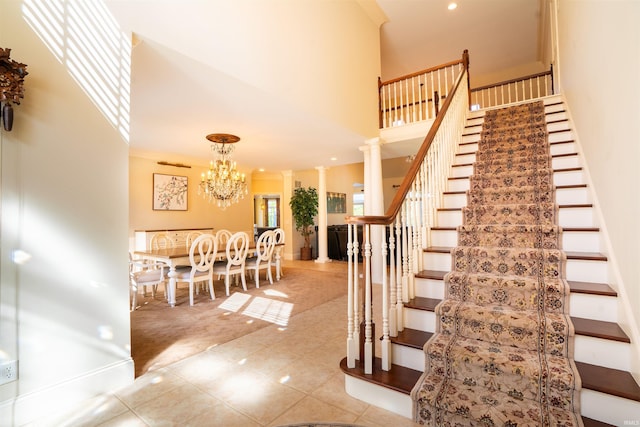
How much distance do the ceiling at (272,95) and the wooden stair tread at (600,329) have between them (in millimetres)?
3204

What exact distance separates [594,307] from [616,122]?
1097 mm

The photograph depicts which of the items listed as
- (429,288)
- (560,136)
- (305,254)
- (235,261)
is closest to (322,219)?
(305,254)

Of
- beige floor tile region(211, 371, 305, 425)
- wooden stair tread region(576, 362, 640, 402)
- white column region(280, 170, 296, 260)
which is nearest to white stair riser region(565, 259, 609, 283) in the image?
wooden stair tread region(576, 362, 640, 402)

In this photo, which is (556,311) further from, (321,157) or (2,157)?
(321,157)

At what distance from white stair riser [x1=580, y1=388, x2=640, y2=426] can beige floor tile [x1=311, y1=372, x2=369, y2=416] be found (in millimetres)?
1075

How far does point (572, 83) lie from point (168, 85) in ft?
14.4

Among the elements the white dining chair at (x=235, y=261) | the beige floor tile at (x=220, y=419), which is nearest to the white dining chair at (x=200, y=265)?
the white dining chair at (x=235, y=261)

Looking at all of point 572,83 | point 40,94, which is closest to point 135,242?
point 40,94

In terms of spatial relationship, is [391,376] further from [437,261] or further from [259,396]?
[437,261]

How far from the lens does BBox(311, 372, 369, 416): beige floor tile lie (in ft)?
5.60

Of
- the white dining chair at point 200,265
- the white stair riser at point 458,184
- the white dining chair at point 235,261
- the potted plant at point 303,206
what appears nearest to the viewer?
the white stair riser at point 458,184

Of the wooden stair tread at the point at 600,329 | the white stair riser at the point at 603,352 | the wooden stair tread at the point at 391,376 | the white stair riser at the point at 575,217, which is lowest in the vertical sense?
the wooden stair tread at the point at 391,376

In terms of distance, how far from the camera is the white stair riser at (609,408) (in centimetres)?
127

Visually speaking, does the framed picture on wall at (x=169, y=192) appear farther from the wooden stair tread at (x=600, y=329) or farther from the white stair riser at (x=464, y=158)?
the wooden stair tread at (x=600, y=329)
